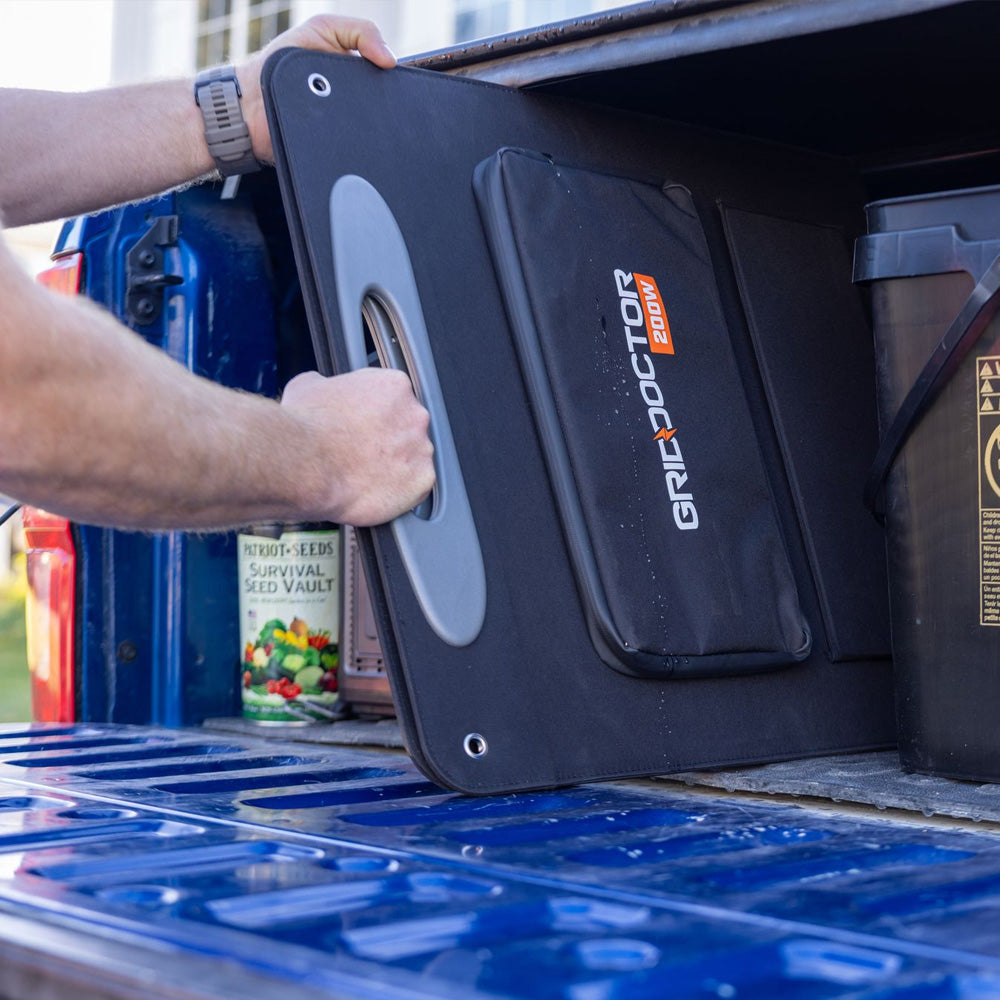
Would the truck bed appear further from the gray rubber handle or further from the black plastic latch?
the black plastic latch

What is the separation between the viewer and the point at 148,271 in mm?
1835

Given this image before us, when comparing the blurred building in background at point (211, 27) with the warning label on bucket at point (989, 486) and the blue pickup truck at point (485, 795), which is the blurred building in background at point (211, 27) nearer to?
the blue pickup truck at point (485, 795)

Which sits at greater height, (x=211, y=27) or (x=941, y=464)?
(x=211, y=27)

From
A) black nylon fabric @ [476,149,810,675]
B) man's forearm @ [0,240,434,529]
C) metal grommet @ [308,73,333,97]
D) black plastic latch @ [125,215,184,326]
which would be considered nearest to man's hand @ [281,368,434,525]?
man's forearm @ [0,240,434,529]

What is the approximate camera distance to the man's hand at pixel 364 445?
1.27 metres

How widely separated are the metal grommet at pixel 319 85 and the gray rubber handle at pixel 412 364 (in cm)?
8

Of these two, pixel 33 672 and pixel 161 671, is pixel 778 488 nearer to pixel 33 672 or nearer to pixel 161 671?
pixel 161 671

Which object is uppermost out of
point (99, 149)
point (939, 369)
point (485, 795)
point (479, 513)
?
point (99, 149)

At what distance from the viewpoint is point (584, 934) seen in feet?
2.64

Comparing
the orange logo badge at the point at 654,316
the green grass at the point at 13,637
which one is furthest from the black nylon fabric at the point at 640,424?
the green grass at the point at 13,637

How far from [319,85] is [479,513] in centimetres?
42

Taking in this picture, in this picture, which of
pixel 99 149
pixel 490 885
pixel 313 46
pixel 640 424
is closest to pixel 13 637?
pixel 99 149

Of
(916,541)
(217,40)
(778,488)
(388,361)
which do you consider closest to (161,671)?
(388,361)

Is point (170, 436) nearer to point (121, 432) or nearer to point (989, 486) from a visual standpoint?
point (121, 432)
